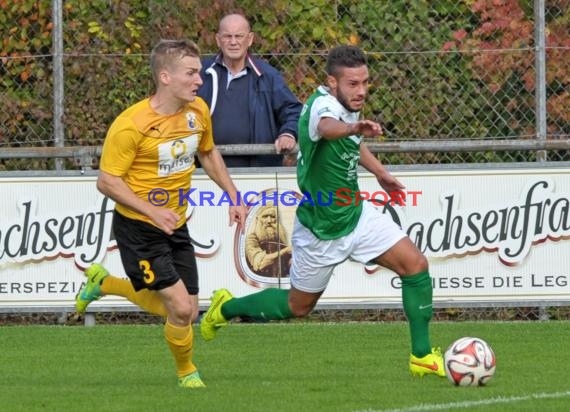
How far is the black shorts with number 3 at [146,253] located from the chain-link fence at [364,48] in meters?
4.27

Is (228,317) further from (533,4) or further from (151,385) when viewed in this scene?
(533,4)

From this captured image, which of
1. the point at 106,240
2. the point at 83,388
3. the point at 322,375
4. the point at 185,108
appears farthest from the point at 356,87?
the point at 106,240

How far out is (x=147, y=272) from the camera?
27.1ft

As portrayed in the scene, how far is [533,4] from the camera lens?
12.6 m

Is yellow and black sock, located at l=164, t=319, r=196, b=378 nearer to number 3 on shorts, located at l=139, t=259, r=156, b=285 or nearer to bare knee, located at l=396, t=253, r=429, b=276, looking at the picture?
number 3 on shorts, located at l=139, t=259, r=156, b=285

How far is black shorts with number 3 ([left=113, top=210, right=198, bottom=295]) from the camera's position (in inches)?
324

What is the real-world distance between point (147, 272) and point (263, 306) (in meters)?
1.13

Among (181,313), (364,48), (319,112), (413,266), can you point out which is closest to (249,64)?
(364,48)

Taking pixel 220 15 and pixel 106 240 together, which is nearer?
pixel 106 240

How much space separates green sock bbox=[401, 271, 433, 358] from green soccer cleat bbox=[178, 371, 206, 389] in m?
1.25

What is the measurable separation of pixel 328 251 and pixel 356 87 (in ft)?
3.31

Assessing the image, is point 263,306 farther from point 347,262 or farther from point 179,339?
point 347,262

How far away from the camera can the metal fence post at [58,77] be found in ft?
40.4

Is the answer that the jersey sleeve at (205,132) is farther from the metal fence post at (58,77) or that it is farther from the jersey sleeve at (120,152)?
the metal fence post at (58,77)
